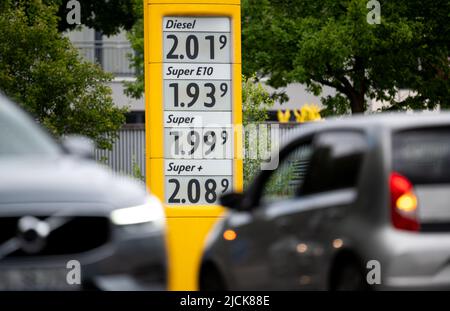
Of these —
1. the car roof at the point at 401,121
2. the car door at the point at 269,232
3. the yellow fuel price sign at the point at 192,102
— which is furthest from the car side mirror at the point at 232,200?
the yellow fuel price sign at the point at 192,102

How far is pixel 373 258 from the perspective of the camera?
738 centimetres

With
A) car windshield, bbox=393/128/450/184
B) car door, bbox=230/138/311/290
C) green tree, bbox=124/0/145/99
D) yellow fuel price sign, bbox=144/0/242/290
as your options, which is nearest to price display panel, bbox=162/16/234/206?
yellow fuel price sign, bbox=144/0/242/290

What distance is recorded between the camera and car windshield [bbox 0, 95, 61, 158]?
768cm

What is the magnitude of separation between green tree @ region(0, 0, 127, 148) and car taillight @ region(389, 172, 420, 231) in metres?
22.5

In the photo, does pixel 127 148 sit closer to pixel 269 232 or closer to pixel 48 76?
pixel 48 76

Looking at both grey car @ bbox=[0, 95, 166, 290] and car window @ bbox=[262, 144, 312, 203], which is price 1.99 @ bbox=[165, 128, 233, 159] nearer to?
car window @ bbox=[262, 144, 312, 203]

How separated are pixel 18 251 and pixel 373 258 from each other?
5.85 ft

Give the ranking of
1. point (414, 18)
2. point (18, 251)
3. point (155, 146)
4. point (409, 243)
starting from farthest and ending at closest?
point (414, 18) → point (155, 146) → point (409, 243) → point (18, 251)

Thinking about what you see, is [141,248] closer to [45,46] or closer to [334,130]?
[334,130]

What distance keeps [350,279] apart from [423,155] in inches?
29.3

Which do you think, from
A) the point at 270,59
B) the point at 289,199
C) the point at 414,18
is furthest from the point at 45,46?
the point at 289,199

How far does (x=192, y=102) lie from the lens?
1580cm

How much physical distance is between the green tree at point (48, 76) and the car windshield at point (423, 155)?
22324 millimetres

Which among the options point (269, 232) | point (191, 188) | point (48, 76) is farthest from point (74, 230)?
point (48, 76)
